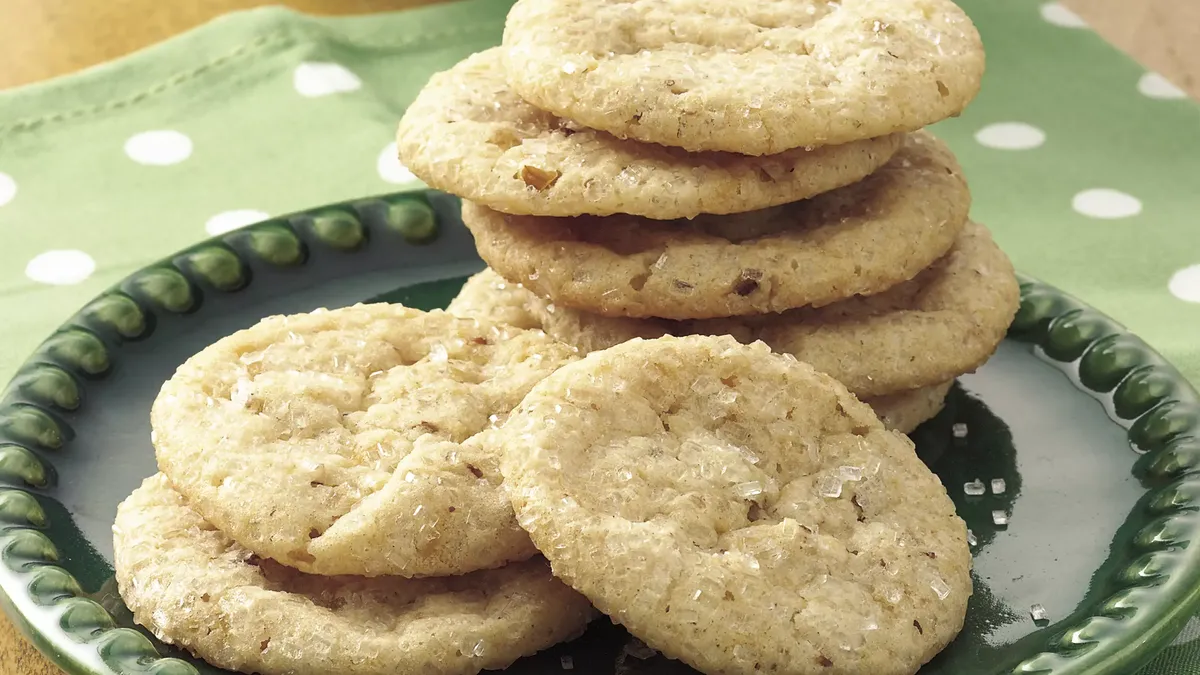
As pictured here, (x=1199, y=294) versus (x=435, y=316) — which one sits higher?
(x=435, y=316)

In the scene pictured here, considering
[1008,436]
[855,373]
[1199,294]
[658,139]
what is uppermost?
[658,139]

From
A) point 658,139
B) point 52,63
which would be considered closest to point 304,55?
point 52,63

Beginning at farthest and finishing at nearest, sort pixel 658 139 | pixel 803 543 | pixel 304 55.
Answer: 1. pixel 304 55
2. pixel 658 139
3. pixel 803 543

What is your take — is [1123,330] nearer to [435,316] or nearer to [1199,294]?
[1199,294]

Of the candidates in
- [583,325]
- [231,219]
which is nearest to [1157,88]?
[583,325]

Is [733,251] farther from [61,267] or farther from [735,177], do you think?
[61,267]

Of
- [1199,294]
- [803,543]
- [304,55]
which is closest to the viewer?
[803,543]

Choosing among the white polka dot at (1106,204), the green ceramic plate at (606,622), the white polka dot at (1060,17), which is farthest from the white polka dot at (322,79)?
the white polka dot at (1060,17)

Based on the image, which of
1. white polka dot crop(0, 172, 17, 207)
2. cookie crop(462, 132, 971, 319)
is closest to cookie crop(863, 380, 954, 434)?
cookie crop(462, 132, 971, 319)
